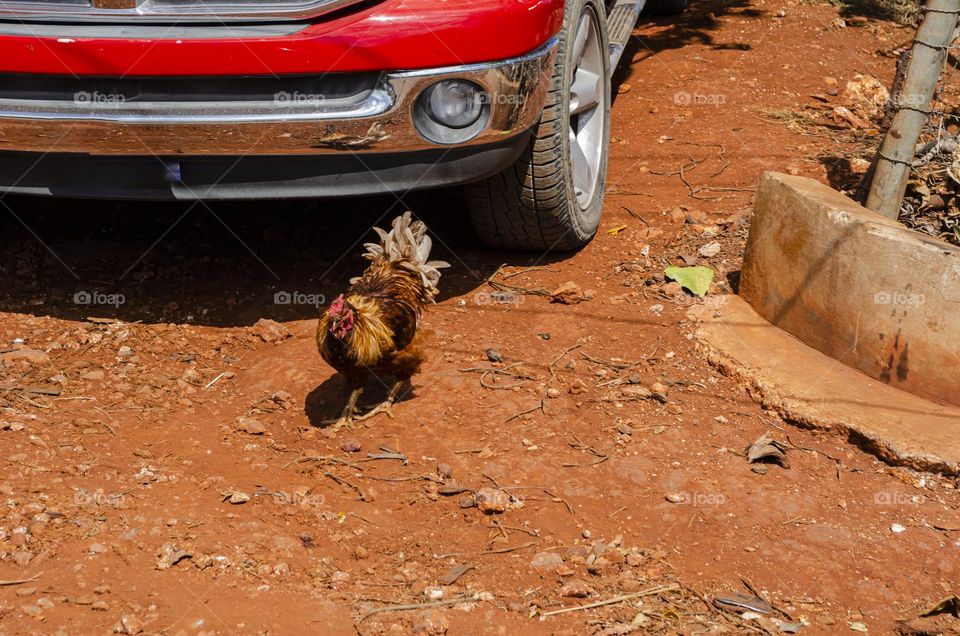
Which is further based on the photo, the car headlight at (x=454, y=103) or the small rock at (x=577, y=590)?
the car headlight at (x=454, y=103)

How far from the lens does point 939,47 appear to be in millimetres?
4363

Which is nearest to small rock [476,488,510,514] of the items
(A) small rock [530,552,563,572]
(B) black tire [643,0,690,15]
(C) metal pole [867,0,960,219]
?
(A) small rock [530,552,563,572]

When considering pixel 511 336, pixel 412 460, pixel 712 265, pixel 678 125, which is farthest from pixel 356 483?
pixel 678 125

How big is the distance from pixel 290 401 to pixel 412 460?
0.69 meters

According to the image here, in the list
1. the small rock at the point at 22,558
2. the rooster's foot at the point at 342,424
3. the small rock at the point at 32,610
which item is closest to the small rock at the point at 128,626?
the small rock at the point at 32,610

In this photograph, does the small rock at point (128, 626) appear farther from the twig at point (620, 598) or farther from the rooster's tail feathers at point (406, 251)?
the rooster's tail feathers at point (406, 251)

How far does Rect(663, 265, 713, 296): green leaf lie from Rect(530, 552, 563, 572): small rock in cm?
195

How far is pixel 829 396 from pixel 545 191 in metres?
1.58

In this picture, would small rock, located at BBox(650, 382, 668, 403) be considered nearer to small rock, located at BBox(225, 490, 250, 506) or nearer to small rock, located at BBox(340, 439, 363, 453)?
small rock, located at BBox(340, 439, 363, 453)

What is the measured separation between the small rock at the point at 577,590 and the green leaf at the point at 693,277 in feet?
6.79

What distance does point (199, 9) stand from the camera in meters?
3.73

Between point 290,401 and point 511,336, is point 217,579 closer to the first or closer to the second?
point 290,401

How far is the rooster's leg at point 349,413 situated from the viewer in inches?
155

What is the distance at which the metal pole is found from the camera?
4332mm
